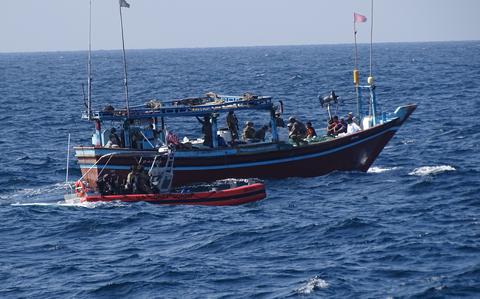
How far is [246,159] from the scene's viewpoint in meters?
39.3

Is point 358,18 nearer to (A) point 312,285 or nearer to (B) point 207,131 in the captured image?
(B) point 207,131

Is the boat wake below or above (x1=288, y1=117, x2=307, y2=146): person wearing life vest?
below

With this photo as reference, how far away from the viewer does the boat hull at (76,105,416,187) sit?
39125 millimetres

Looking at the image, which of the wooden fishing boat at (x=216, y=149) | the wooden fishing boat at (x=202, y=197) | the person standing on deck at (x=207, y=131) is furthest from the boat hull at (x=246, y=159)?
the wooden fishing boat at (x=202, y=197)

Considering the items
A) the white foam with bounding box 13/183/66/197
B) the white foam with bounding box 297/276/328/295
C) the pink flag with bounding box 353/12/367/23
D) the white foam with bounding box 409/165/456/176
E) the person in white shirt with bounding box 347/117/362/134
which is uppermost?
the pink flag with bounding box 353/12/367/23

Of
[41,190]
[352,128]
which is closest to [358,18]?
[352,128]

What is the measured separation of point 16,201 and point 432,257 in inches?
691

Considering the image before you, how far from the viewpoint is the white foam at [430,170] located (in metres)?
39.9

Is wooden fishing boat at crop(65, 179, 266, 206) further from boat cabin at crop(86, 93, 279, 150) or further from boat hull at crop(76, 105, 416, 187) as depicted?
boat cabin at crop(86, 93, 279, 150)

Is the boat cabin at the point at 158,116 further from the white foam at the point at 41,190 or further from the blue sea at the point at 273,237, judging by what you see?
the blue sea at the point at 273,237

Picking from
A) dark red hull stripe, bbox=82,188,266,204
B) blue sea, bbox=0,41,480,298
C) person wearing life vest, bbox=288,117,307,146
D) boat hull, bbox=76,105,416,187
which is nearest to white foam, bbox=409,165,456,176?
blue sea, bbox=0,41,480,298

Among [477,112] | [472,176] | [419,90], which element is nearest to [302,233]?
[472,176]

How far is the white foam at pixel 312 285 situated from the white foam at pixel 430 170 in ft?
51.3

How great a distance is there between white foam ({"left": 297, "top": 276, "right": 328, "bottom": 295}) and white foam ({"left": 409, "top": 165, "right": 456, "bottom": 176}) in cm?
1564
